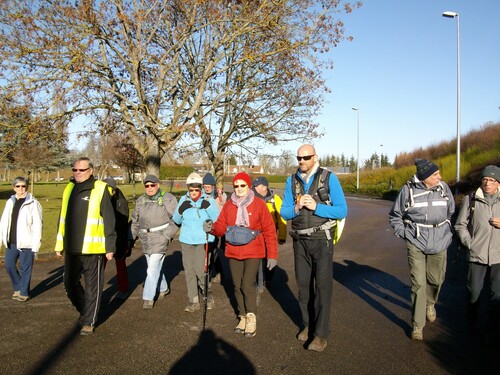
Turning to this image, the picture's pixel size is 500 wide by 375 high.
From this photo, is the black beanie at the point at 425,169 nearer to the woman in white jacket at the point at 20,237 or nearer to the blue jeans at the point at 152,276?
the blue jeans at the point at 152,276

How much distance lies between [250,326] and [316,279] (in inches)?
38.6

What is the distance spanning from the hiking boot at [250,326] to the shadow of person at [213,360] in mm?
322

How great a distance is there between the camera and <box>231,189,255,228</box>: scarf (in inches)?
208

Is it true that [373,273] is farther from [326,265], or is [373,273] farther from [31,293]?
[31,293]

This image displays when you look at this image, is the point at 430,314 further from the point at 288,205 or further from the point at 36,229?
the point at 36,229

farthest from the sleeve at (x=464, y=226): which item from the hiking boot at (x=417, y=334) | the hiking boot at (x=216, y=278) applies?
the hiking boot at (x=216, y=278)

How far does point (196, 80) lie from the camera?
16844 millimetres

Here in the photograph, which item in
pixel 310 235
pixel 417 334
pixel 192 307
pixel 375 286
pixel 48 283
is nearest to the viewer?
pixel 310 235

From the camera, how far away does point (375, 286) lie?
741 centimetres

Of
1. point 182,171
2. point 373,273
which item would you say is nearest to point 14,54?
point 373,273

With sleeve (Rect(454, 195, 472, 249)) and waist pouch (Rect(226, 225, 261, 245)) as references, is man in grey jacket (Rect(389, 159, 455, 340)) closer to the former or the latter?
sleeve (Rect(454, 195, 472, 249))

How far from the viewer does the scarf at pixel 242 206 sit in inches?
208

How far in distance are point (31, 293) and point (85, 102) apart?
9.28 metres

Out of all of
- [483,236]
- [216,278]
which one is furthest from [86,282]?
[483,236]
